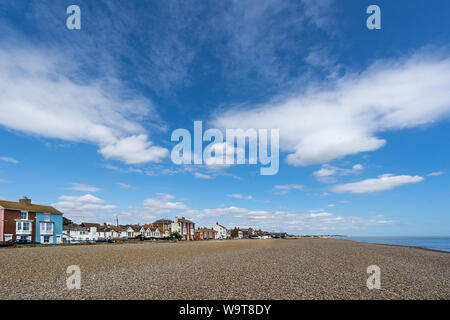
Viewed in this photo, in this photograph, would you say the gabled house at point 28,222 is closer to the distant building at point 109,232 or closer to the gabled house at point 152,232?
the distant building at point 109,232

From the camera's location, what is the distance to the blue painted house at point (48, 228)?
61828mm

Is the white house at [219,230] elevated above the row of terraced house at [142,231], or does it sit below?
below

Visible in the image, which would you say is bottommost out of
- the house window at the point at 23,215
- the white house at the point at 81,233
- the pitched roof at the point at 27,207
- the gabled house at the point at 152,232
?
the gabled house at the point at 152,232

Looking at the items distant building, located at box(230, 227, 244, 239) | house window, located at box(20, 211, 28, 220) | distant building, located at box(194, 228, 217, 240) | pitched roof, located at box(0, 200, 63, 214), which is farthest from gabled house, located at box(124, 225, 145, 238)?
distant building, located at box(230, 227, 244, 239)

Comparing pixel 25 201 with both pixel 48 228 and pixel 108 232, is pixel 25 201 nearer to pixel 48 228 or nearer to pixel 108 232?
pixel 48 228

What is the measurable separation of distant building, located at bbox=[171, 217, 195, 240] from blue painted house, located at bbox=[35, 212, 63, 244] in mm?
60377

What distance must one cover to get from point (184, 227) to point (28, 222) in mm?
→ 71338

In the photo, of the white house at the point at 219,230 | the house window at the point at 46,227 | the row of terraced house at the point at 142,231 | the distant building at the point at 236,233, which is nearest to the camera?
the house window at the point at 46,227

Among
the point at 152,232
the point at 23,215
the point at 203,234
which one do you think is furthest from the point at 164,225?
the point at 23,215

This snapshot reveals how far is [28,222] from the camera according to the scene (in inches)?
2339

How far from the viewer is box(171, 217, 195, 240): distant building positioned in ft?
404

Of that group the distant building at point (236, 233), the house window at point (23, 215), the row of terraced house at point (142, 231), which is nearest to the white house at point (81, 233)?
the row of terraced house at point (142, 231)

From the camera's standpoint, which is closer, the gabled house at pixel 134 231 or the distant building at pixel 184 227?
the gabled house at pixel 134 231
